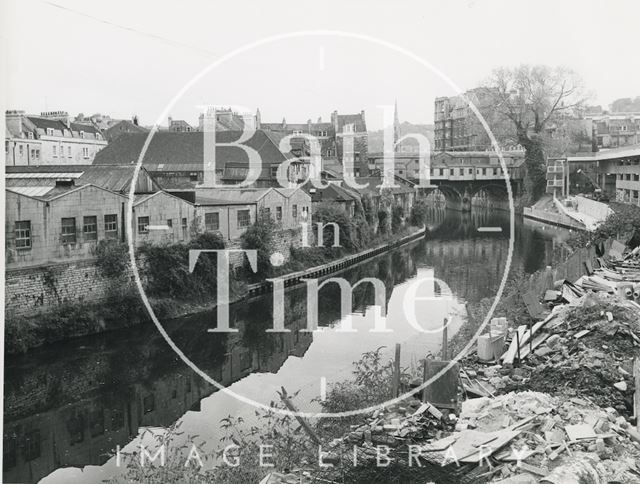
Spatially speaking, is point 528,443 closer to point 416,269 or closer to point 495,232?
point 416,269

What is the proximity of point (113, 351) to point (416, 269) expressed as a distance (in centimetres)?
1282

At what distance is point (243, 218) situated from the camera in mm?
18516

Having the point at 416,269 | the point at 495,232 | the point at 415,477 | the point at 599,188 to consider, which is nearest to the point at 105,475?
the point at 415,477

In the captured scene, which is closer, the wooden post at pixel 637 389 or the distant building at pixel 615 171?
the wooden post at pixel 637 389

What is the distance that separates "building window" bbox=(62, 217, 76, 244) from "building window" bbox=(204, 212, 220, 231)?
405 cm

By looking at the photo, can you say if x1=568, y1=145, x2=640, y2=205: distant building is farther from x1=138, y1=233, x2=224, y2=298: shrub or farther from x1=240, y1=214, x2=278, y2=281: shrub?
x1=138, y1=233, x2=224, y2=298: shrub

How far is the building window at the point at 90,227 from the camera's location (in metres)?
14.0

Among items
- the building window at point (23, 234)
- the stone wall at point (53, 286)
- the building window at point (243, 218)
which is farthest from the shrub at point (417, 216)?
the building window at point (23, 234)

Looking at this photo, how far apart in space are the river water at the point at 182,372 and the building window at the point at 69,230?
2.09m

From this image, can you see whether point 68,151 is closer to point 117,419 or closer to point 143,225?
point 143,225

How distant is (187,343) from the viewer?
13.0 metres

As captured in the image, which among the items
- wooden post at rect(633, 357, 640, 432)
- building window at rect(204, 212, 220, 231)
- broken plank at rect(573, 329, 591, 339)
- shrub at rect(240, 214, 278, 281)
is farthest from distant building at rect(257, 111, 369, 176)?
wooden post at rect(633, 357, 640, 432)

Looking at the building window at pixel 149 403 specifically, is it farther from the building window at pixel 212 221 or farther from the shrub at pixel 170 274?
the building window at pixel 212 221

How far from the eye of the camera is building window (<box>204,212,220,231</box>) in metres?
17.3
